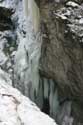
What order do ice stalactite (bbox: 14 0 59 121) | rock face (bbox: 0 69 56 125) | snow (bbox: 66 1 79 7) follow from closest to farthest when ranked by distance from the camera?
rock face (bbox: 0 69 56 125), snow (bbox: 66 1 79 7), ice stalactite (bbox: 14 0 59 121)

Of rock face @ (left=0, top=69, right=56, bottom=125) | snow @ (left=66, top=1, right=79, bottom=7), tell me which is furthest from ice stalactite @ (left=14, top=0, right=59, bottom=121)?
rock face @ (left=0, top=69, right=56, bottom=125)

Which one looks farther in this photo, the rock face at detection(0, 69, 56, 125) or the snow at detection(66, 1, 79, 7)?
the snow at detection(66, 1, 79, 7)

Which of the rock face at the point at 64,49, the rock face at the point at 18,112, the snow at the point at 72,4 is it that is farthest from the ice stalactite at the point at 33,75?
the rock face at the point at 18,112

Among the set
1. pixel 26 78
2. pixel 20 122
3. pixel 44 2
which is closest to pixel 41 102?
pixel 26 78

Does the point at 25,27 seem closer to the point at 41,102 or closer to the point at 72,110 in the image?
the point at 41,102

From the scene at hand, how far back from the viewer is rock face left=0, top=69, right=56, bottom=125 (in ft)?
6.86

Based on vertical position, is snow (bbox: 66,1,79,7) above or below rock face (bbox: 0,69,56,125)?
above

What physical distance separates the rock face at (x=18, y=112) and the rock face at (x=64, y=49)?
3.95 ft

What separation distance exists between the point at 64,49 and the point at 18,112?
1.53 metres

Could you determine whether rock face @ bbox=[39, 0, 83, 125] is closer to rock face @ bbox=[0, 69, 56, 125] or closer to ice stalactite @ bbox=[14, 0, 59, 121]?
ice stalactite @ bbox=[14, 0, 59, 121]

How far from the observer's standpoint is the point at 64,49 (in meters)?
3.59

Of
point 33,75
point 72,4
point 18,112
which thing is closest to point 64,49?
point 72,4

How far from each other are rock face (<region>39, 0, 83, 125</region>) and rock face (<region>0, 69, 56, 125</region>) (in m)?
1.21

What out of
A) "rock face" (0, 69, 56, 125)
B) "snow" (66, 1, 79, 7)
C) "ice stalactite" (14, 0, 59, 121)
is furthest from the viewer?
"ice stalactite" (14, 0, 59, 121)
